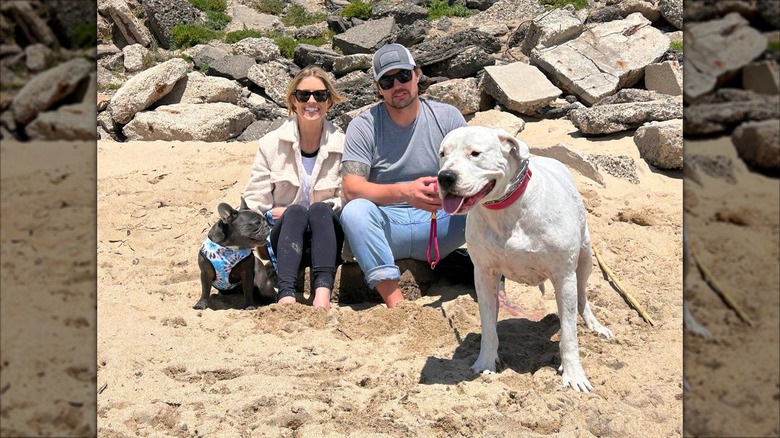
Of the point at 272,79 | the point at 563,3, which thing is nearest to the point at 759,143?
the point at 272,79

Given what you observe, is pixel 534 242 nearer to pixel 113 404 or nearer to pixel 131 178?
Answer: pixel 113 404

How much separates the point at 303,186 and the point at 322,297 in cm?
80

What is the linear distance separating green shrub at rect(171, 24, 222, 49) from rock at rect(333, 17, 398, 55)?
3471mm

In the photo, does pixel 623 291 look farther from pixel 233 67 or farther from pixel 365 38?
pixel 365 38

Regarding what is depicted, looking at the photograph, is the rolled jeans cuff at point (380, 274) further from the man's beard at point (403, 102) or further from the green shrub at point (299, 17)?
the green shrub at point (299, 17)

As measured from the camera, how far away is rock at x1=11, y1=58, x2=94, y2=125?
58.5 inches

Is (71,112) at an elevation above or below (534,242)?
above

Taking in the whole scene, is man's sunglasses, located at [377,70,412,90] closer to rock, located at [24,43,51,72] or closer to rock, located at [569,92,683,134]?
rock, located at [24,43,51,72]

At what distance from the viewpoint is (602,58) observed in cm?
1078

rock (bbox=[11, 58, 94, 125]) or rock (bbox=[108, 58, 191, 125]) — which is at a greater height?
rock (bbox=[11, 58, 94, 125])

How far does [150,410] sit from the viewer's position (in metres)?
3.55

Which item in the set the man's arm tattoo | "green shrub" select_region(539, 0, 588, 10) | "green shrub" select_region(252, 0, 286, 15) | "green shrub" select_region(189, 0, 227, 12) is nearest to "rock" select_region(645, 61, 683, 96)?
the man's arm tattoo

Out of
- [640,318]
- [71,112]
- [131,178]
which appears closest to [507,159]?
[640,318]

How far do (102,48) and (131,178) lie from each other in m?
9.75
